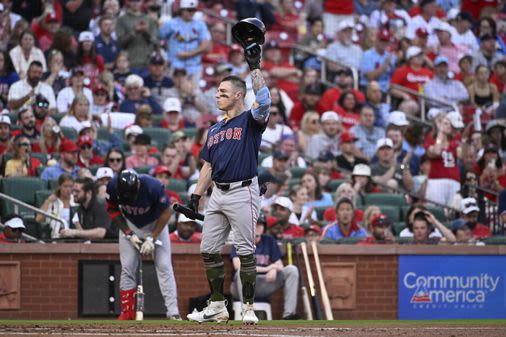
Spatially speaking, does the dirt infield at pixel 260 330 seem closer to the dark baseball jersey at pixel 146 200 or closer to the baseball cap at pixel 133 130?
the dark baseball jersey at pixel 146 200

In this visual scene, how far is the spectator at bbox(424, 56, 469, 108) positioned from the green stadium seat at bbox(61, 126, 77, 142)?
684cm

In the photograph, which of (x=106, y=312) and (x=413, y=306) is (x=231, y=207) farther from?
(x=413, y=306)

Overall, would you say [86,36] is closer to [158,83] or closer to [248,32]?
[158,83]

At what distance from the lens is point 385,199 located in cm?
1631

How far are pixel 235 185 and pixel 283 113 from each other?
341 inches

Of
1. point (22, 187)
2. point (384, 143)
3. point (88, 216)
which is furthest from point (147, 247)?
point (384, 143)

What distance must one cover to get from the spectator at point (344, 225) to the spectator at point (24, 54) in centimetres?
513

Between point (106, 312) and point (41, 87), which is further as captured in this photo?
point (41, 87)

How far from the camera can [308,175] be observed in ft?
51.6

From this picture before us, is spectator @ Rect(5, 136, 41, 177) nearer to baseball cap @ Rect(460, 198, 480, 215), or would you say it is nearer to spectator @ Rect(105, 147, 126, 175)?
spectator @ Rect(105, 147, 126, 175)

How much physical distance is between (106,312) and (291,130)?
16.7 ft

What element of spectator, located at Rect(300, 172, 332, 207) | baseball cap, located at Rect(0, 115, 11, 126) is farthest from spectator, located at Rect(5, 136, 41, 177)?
spectator, located at Rect(300, 172, 332, 207)

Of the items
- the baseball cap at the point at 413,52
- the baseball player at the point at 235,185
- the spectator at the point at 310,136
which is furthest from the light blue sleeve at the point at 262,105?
the baseball cap at the point at 413,52

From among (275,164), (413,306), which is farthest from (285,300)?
(275,164)
